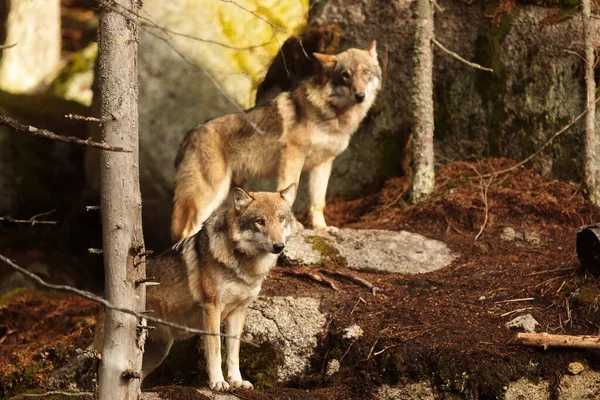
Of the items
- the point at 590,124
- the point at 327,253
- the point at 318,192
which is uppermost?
the point at 590,124

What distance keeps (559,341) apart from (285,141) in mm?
4473

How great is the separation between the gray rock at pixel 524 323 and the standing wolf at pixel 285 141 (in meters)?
3.31

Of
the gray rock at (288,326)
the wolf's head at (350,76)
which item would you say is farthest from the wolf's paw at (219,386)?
the wolf's head at (350,76)

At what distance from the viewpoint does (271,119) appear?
10023 mm

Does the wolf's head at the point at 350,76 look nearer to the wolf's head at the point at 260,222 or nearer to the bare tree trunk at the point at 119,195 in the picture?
the wolf's head at the point at 260,222

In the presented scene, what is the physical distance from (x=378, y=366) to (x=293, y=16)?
7136mm

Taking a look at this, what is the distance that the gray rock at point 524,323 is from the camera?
268 inches

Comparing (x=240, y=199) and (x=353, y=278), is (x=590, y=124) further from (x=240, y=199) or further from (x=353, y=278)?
(x=240, y=199)

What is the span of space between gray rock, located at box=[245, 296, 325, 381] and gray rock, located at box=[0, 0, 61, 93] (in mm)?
10814

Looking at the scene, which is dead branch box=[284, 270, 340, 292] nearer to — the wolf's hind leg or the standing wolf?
the standing wolf

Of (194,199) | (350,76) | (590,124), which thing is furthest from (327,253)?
(590,124)

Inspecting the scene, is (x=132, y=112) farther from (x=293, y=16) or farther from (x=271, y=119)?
(x=293, y=16)

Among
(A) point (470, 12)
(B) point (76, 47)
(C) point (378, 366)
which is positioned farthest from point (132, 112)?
(B) point (76, 47)

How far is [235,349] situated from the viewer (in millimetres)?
6848
